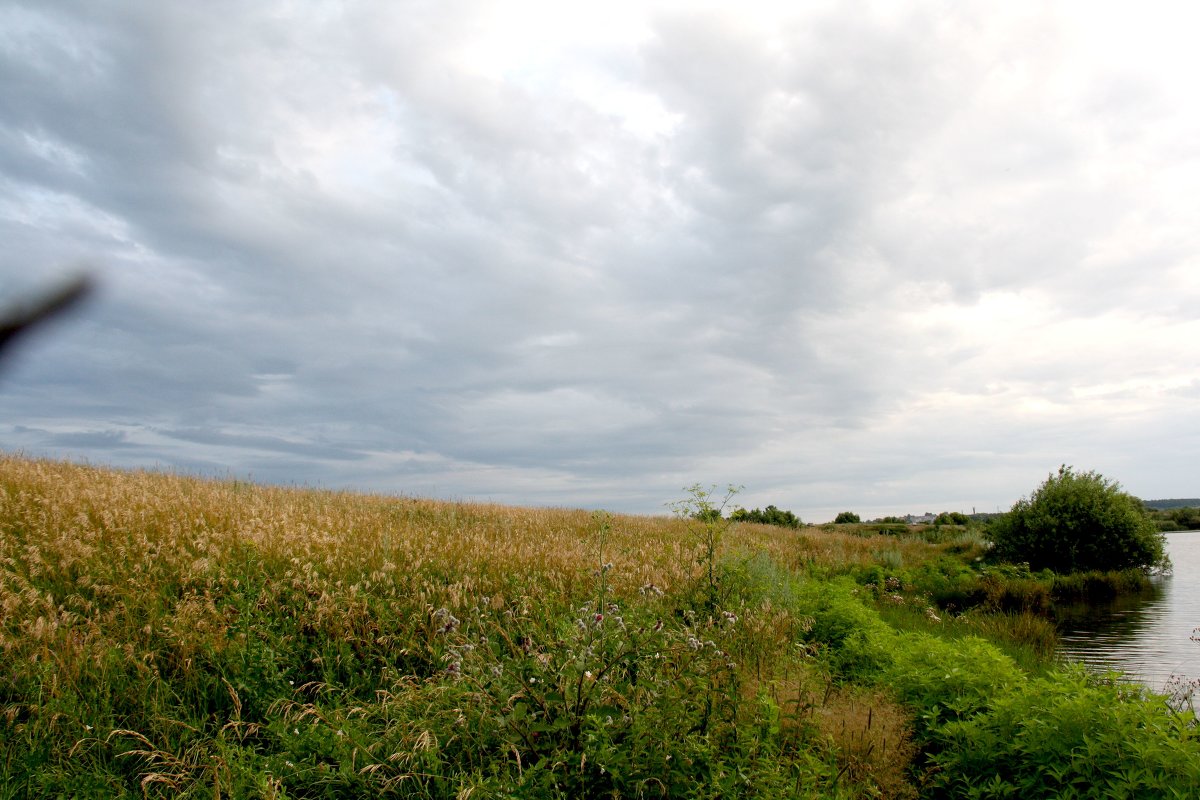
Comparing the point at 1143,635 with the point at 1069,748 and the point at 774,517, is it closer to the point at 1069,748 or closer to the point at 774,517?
the point at 1069,748

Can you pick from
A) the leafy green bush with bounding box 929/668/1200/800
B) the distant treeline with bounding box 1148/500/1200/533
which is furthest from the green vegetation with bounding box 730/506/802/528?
the distant treeline with bounding box 1148/500/1200/533

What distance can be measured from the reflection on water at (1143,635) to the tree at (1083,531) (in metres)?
2.00

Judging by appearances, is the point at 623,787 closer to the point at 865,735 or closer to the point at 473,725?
the point at 473,725

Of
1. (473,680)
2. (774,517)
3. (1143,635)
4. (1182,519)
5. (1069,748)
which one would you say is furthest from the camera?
(1182,519)

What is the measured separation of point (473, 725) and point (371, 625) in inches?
129

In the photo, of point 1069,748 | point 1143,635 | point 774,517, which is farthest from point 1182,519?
point 1069,748

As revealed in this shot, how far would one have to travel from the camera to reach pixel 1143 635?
12.3 m

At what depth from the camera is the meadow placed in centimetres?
398

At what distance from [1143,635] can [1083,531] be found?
1215cm

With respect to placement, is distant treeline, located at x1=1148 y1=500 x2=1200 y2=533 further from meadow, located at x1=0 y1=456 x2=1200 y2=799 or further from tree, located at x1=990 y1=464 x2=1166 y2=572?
meadow, located at x1=0 y1=456 x2=1200 y2=799

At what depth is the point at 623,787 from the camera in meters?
3.84

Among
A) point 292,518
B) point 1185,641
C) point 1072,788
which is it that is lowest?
point 1185,641

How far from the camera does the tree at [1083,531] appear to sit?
22312 millimetres

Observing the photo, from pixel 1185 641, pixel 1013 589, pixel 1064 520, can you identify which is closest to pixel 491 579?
pixel 1185 641
